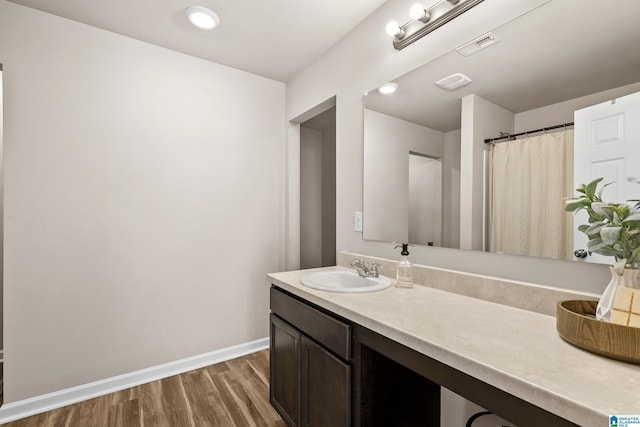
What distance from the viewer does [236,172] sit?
8.41 ft

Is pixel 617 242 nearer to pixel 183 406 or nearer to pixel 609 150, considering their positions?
pixel 609 150

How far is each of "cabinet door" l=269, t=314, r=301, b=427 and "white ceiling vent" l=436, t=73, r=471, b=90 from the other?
1.40 meters

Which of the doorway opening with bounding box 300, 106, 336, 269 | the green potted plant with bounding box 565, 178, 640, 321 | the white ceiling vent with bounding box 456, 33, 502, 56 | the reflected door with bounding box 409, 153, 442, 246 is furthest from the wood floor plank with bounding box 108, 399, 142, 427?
the white ceiling vent with bounding box 456, 33, 502, 56

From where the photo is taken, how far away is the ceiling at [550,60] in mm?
960

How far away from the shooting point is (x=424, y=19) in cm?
145

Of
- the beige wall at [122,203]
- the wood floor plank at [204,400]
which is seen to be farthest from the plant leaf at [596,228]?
the beige wall at [122,203]

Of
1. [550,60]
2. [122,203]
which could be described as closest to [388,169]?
[550,60]

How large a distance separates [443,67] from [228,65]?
1.82 meters

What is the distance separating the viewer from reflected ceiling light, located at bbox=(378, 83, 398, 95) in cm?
168

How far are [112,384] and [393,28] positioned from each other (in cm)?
287

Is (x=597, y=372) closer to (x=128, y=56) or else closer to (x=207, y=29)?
(x=207, y=29)

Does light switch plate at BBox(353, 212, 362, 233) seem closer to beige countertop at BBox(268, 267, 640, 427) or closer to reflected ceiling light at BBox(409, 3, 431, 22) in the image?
beige countertop at BBox(268, 267, 640, 427)

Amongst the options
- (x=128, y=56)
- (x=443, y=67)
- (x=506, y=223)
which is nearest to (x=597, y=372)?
(x=506, y=223)

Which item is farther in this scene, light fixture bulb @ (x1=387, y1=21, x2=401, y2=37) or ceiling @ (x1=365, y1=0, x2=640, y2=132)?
light fixture bulb @ (x1=387, y1=21, x2=401, y2=37)
